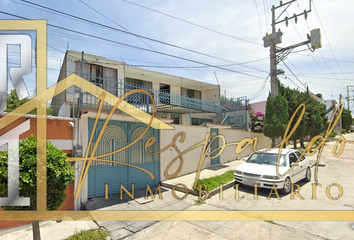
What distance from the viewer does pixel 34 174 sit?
3.26 meters

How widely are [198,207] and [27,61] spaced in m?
7.81

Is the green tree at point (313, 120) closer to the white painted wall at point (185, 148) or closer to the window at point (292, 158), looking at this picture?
the window at point (292, 158)

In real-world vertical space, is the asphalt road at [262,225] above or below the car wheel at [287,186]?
below

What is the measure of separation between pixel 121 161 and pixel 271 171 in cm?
537

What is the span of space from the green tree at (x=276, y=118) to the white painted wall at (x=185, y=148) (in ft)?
14.4

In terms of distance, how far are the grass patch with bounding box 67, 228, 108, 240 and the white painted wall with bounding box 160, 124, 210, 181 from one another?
4052mm

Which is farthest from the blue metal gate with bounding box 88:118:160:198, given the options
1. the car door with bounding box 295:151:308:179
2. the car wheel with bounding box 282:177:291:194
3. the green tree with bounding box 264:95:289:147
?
the green tree with bounding box 264:95:289:147

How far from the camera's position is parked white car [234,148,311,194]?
693cm

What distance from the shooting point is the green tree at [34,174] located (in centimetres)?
317

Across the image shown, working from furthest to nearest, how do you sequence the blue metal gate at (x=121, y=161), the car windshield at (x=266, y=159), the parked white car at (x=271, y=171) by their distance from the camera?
the car windshield at (x=266, y=159), the parked white car at (x=271, y=171), the blue metal gate at (x=121, y=161)

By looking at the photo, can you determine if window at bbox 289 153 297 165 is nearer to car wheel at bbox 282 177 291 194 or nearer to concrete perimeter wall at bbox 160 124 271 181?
car wheel at bbox 282 177 291 194

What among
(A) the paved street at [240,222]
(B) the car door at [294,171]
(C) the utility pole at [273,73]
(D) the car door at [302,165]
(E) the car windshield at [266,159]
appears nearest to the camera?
(A) the paved street at [240,222]

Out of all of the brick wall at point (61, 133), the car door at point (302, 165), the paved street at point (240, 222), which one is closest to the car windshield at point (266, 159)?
the car door at point (302, 165)

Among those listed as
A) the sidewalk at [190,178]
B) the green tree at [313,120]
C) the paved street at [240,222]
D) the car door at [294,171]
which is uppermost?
the green tree at [313,120]
